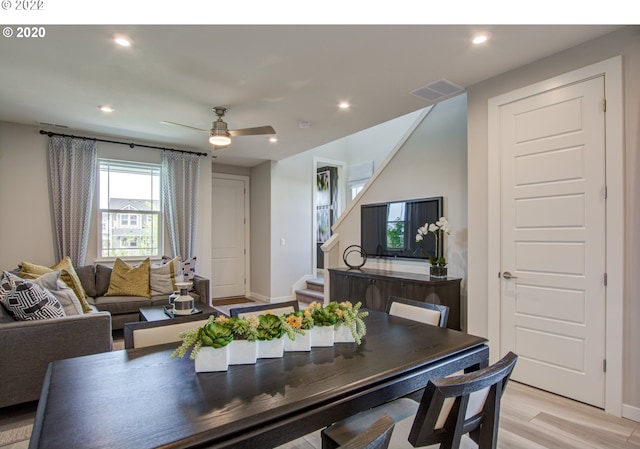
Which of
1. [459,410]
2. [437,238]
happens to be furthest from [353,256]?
[459,410]

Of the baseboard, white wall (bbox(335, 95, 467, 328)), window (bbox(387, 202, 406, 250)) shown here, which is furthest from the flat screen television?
the baseboard

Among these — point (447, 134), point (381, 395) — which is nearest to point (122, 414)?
point (381, 395)

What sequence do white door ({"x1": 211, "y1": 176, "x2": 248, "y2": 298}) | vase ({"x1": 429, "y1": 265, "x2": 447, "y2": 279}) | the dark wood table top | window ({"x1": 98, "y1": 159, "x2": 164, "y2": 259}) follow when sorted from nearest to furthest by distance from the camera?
the dark wood table top < vase ({"x1": 429, "y1": 265, "x2": 447, "y2": 279}) < window ({"x1": 98, "y1": 159, "x2": 164, "y2": 259}) < white door ({"x1": 211, "y1": 176, "x2": 248, "y2": 298})

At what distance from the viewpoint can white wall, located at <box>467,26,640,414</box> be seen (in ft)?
7.44

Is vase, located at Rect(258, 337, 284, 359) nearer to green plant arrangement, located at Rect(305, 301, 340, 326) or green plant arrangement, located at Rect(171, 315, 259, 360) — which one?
green plant arrangement, located at Rect(171, 315, 259, 360)

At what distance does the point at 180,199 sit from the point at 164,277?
A: 132cm

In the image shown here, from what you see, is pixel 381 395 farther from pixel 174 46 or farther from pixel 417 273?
pixel 417 273

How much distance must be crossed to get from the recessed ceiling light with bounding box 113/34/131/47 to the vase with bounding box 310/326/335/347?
2356 mm

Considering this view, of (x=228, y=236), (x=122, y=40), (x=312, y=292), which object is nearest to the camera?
(x=122, y=40)

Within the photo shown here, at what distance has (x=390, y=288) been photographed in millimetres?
3875

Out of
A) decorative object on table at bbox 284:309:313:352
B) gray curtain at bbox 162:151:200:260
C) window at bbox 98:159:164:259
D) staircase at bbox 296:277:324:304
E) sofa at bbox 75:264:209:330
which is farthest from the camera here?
staircase at bbox 296:277:324:304

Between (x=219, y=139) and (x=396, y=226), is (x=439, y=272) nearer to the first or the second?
(x=396, y=226)

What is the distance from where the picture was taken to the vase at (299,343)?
5.05 ft

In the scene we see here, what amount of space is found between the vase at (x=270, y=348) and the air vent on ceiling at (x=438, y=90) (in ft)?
8.90
